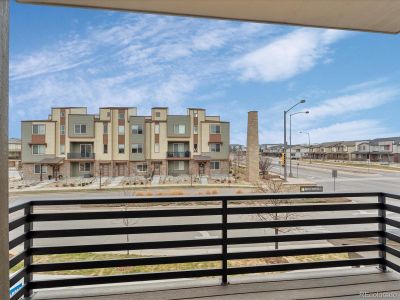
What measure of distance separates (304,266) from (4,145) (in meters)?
2.40

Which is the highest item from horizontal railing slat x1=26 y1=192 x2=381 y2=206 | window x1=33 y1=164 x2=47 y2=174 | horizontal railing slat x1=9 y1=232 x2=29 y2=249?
horizontal railing slat x1=26 y1=192 x2=381 y2=206

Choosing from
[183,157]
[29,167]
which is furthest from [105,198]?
[29,167]

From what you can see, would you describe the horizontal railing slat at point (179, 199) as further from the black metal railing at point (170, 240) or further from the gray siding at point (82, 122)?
the gray siding at point (82, 122)

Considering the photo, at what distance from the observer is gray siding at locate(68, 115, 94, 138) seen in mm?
24531

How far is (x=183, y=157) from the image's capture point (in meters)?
25.8

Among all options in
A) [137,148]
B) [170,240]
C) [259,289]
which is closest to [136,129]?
[137,148]

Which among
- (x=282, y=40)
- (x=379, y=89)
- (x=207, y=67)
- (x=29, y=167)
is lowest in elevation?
(x=29, y=167)

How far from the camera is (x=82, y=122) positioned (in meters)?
24.7

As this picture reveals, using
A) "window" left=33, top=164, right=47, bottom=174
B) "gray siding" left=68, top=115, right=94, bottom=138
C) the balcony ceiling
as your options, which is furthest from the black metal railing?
"window" left=33, top=164, right=47, bottom=174

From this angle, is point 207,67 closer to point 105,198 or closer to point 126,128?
point 105,198

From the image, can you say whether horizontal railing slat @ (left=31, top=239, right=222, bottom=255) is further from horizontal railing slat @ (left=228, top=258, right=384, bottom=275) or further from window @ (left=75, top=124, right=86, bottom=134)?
window @ (left=75, top=124, right=86, bottom=134)

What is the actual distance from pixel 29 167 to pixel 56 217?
2666 centimetres

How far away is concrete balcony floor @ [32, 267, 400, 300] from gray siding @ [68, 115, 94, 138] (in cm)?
2464

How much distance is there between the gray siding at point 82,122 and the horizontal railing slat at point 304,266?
25.0m
